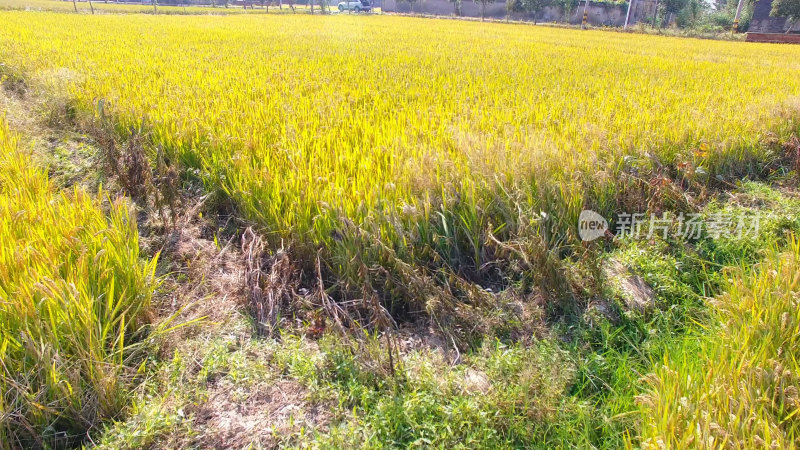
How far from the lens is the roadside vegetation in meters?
1.36

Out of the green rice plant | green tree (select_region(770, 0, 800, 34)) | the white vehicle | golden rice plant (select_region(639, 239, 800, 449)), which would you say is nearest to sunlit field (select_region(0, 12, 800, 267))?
the green rice plant

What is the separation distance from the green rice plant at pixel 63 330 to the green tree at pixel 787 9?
108 feet

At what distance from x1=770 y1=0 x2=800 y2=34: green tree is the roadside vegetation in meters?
28.3

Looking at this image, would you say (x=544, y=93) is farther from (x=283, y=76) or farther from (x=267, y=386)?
(x=267, y=386)

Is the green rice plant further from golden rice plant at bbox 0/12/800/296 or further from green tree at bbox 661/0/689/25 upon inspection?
green tree at bbox 661/0/689/25

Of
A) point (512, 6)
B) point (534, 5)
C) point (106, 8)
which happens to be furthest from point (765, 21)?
point (106, 8)

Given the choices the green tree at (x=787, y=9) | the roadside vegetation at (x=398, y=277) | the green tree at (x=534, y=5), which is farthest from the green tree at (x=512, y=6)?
the roadside vegetation at (x=398, y=277)

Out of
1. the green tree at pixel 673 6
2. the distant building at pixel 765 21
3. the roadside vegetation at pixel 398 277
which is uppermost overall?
the green tree at pixel 673 6

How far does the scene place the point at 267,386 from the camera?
1537 millimetres

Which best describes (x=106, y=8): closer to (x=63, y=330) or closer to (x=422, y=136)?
(x=422, y=136)

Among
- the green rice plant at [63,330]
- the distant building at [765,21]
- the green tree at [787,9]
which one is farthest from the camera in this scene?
the distant building at [765,21]

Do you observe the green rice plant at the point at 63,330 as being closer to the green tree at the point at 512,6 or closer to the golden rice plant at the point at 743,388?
the golden rice plant at the point at 743,388

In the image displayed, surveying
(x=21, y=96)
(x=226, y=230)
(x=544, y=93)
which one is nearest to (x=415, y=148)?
(x=226, y=230)

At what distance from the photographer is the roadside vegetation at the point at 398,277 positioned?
4.47 ft
